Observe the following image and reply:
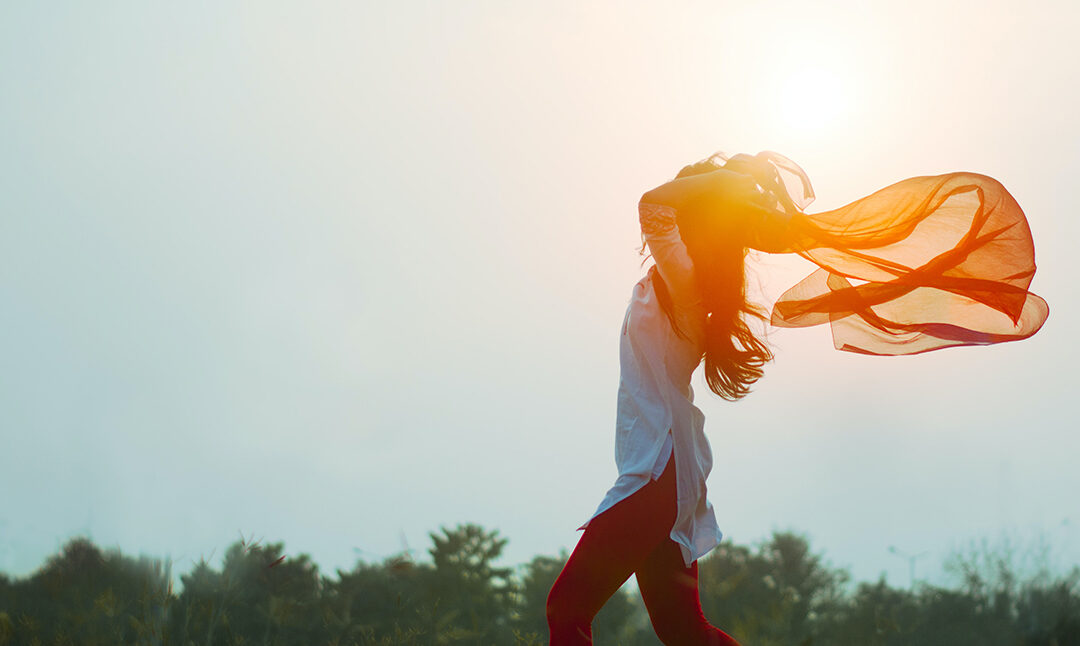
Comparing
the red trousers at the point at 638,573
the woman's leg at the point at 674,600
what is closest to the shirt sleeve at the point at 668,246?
the red trousers at the point at 638,573

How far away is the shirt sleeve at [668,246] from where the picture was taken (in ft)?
8.93

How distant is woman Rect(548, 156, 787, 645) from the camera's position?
2.62m

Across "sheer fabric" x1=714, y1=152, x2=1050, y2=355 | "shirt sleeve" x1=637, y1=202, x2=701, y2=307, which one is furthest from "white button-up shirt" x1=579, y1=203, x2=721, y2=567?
"sheer fabric" x1=714, y1=152, x2=1050, y2=355

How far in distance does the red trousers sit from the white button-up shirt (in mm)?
40

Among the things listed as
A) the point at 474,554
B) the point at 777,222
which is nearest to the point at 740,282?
the point at 777,222

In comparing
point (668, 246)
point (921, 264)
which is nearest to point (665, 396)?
point (668, 246)

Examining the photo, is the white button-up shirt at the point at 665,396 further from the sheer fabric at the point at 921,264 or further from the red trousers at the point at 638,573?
the sheer fabric at the point at 921,264

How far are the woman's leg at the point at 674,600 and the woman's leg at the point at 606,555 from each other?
0.26ft

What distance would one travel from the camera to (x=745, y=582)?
9.19 metres

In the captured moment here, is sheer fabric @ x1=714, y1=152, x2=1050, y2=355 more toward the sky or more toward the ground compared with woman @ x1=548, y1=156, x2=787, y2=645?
more toward the sky

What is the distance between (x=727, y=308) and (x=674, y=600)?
0.93 meters

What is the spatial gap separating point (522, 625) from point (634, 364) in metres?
4.19

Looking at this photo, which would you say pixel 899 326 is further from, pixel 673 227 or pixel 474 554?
pixel 474 554

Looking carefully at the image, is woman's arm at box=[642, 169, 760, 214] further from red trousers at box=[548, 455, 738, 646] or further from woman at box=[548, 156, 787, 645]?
red trousers at box=[548, 455, 738, 646]
